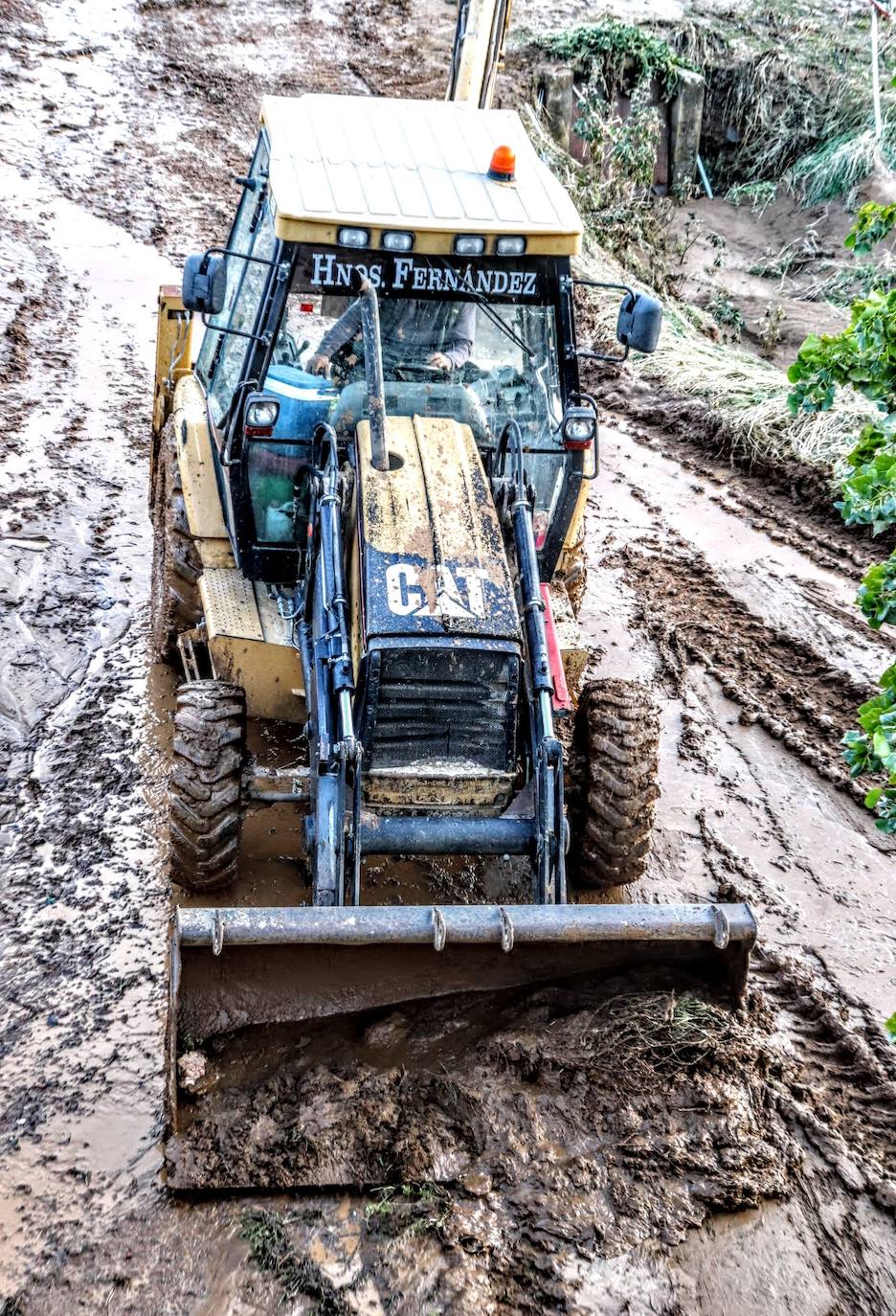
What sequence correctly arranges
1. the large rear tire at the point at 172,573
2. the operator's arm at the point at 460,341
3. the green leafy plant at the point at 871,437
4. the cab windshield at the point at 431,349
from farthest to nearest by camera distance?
1. the large rear tire at the point at 172,573
2. the operator's arm at the point at 460,341
3. the cab windshield at the point at 431,349
4. the green leafy plant at the point at 871,437

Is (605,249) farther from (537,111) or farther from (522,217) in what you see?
(522,217)

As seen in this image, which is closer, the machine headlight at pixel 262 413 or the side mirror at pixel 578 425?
the machine headlight at pixel 262 413

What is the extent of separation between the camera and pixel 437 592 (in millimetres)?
4555

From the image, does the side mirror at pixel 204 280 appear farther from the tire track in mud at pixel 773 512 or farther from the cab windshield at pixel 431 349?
the tire track in mud at pixel 773 512

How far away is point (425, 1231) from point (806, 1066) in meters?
1.74

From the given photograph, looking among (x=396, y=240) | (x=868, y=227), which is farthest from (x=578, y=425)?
(x=868, y=227)

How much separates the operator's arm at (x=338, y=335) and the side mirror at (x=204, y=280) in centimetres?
48

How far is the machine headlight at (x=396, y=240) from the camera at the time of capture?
16.4ft

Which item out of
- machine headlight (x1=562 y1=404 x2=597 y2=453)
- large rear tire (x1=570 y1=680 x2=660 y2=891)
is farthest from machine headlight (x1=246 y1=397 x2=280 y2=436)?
large rear tire (x1=570 y1=680 x2=660 y2=891)

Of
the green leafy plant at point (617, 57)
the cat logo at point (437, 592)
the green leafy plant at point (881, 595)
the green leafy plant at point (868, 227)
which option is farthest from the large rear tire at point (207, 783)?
the green leafy plant at point (617, 57)

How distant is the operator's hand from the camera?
529 cm

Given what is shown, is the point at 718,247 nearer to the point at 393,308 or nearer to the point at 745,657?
the point at 745,657

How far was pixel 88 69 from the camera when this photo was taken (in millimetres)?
15883

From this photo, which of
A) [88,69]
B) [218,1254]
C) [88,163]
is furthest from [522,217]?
[88,69]
